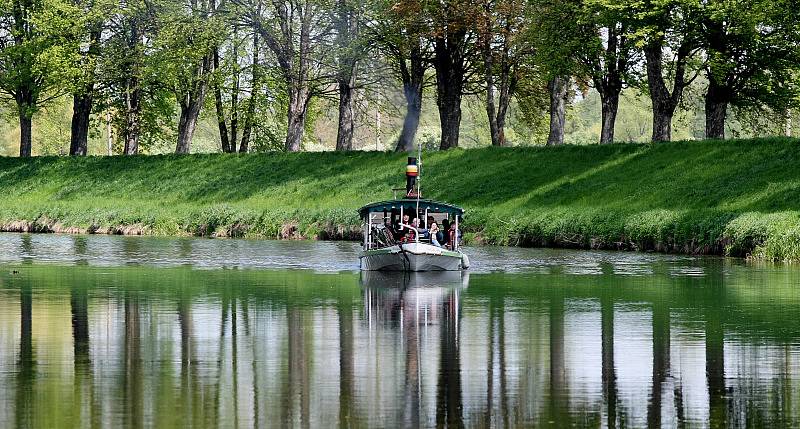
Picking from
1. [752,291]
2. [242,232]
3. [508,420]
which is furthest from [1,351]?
[242,232]

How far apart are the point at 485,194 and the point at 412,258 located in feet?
88.7

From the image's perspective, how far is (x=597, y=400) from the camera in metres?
18.1

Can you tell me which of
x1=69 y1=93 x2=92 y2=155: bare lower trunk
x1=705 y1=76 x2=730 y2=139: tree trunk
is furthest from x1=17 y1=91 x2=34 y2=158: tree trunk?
x1=705 y1=76 x2=730 y2=139: tree trunk

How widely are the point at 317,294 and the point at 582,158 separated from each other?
3940 centimetres

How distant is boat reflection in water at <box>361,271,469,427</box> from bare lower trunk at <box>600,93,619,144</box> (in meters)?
33.2

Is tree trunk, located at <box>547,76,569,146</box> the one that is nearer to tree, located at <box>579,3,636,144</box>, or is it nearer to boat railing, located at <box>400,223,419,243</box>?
tree, located at <box>579,3,636,144</box>

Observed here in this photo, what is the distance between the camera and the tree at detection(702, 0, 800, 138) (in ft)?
219

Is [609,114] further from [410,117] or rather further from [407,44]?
[410,117]

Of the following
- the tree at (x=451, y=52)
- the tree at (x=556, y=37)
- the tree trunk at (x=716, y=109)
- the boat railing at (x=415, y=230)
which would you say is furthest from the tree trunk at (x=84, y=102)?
the boat railing at (x=415, y=230)

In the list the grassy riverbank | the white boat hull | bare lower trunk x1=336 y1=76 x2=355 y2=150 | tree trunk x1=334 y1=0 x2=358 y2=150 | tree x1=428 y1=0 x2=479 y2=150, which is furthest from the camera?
bare lower trunk x1=336 y1=76 x2=355 y2=150

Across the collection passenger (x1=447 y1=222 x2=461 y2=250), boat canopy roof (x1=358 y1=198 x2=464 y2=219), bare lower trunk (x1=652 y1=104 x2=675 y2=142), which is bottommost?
passenger (x1=447 y1=222 x2=461 y2=250)

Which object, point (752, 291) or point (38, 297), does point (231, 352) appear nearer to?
point (38, 297)

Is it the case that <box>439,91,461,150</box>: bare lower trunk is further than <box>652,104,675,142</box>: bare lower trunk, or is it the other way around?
<box>439,91,461,150</box>: bare lower trunk

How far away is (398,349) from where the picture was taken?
23.4 metres
